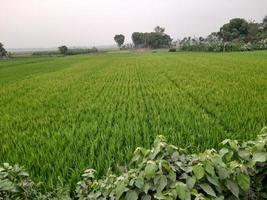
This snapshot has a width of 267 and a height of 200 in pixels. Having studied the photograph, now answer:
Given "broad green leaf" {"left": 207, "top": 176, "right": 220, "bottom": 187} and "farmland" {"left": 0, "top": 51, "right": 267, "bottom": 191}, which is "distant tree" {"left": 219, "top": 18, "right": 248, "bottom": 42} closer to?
"farmland" {"left": 0, "top": 51, "right": 267, "bottom": 191}

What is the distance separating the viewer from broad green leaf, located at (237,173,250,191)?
1.81 metres

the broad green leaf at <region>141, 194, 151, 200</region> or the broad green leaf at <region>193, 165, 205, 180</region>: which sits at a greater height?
the broad green leaf at <region>193, 165, 205, 180</region>

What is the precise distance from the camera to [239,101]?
621 cm

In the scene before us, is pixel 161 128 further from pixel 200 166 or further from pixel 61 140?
pixel 200 166

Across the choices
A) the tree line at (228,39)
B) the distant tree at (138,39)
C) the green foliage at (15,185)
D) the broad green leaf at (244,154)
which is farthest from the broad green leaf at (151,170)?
the distant tree at (138,39)

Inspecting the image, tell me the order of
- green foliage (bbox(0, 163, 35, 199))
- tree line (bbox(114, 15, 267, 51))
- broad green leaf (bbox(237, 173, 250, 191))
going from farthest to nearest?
tree line (bbox(114, 15, 267, 51)), green foliage (bbox(0, 163, 35, 199)), broad green leaf (bbox(237, 173, 250, 191))

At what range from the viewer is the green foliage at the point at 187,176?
1714 mm

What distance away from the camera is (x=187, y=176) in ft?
5.94

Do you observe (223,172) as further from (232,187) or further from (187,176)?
(187,176)

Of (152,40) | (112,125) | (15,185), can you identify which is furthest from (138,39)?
(15,185)

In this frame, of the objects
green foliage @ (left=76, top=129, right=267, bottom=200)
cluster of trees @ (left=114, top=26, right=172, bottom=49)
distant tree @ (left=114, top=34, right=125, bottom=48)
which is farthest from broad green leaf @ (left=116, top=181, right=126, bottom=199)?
distant tree @ (left=114, top=34, right=125, bottom=48)

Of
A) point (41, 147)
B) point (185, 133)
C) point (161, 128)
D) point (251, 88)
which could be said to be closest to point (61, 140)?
point (41, 147)

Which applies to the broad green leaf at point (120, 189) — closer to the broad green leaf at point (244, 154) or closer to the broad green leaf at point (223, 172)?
the broad green leaf at point (223, 172)

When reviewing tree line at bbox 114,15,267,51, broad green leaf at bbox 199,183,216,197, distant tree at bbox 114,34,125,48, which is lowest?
distant tree at bbox 114,34,125,48
